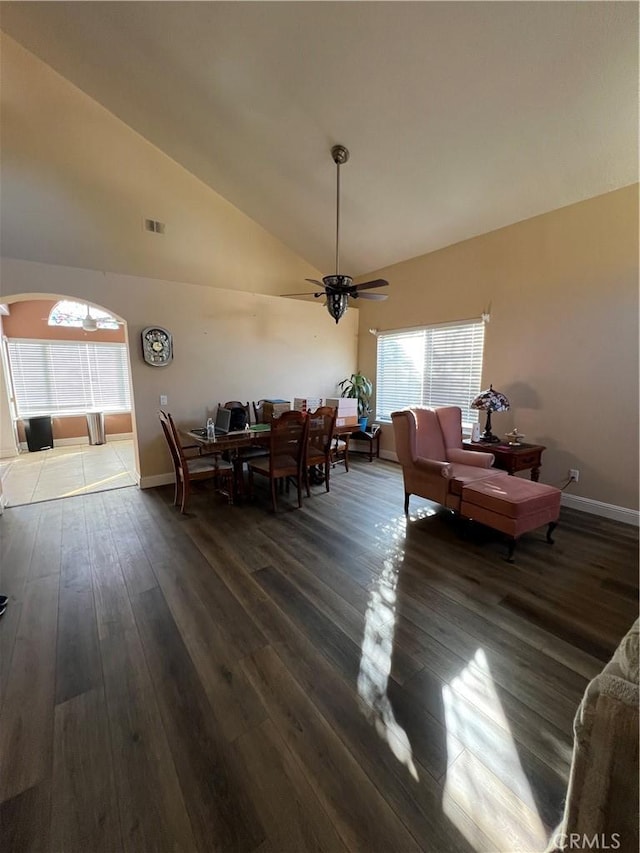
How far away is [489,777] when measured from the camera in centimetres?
124

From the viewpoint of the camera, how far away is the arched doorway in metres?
5.56

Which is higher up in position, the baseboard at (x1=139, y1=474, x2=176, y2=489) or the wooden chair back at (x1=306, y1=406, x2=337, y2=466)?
the wooden chair back at (x1=306, y1=406, x2=337, y2=466)

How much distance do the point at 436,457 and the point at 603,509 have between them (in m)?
1.75

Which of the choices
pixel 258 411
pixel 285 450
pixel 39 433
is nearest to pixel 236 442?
pixel 285 450

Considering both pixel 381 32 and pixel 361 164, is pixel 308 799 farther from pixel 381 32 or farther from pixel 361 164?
pixel 361 164

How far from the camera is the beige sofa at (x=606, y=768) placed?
2.31 feet

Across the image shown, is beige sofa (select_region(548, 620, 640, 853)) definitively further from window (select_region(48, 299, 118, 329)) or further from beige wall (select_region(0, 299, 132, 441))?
beige wall (select_region(0, 299, 132, 441))

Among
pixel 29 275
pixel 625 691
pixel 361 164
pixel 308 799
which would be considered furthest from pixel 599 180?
pixel 29 275

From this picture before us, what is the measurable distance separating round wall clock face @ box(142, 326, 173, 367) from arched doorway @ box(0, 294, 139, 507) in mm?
1382

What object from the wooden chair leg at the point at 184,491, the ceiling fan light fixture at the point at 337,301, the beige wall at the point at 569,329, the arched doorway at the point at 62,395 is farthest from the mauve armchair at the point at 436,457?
the arched doorway at the point at 62,395

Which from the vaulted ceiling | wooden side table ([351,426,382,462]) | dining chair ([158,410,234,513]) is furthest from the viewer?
wooden side table ([351,426,382,462])

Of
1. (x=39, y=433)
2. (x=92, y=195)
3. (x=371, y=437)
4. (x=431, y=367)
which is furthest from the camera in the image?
(x=39, y=433)

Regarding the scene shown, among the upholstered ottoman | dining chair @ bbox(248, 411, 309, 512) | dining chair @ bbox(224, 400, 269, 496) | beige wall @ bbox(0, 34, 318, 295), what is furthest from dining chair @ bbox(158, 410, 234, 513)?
the upholstered ottoman

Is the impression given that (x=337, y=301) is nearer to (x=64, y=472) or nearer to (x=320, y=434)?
(x=320, y=434)
